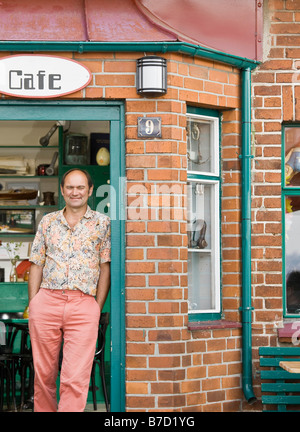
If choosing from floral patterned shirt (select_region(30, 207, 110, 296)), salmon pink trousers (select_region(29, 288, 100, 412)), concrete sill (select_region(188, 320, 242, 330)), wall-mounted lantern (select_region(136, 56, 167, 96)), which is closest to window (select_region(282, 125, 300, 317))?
concrete sill (select_region(188, 320, 242, 330))

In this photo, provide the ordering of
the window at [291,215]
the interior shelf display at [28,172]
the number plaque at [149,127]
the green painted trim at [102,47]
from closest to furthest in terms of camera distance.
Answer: the green painted trim at [102,47] < the number plaque at [149,127] < the window at [291,215] < the interior shelf display at [28,172]

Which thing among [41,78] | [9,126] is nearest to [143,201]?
[41,78]

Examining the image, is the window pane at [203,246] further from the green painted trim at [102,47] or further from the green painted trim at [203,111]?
the green painted trim at [102,47]

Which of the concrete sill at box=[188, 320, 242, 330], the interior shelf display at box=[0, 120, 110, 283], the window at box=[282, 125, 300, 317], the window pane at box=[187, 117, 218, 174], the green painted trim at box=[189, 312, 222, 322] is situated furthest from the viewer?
the interior shelf display at box=[0, 120, 110, 283]

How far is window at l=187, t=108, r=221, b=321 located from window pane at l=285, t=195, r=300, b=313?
0.70 metres

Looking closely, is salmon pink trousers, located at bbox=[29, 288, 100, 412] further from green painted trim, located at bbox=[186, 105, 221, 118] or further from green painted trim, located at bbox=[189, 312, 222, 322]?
green painted trim, located at bbox=[186, 105, 221, 118]

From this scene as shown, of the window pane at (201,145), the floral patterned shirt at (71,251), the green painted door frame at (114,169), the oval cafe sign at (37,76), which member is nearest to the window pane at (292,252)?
the window pane at (201,145)

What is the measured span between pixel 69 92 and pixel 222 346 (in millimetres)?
2559

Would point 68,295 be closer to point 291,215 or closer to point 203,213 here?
point 203,213

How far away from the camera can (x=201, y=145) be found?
21.5ft

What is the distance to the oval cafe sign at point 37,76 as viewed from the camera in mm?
5973

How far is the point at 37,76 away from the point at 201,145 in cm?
161

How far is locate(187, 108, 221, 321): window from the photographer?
644cm

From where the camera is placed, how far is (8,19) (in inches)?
238
